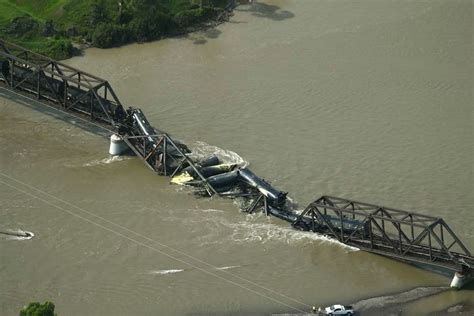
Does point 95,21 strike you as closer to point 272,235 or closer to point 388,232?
point 272,235

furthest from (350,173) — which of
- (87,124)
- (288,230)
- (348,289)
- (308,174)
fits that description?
(87,124)

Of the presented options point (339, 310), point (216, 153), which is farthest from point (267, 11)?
point (339, 310)

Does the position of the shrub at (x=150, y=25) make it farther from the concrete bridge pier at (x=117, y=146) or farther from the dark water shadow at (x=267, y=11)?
the concrete bridge pier at (x=117, y=146)

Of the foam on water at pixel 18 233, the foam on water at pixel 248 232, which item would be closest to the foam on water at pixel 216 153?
the foam on water at pixel 248 232

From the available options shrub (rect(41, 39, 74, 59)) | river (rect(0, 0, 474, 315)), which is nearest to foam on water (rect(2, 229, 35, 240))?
river (rect(0, 0, 474, 315))

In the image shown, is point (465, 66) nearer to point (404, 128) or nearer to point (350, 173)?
point (404, 128)

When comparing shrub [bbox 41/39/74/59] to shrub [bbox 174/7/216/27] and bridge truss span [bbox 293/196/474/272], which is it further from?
bridge truss span [bbox 293/196/474/272]
